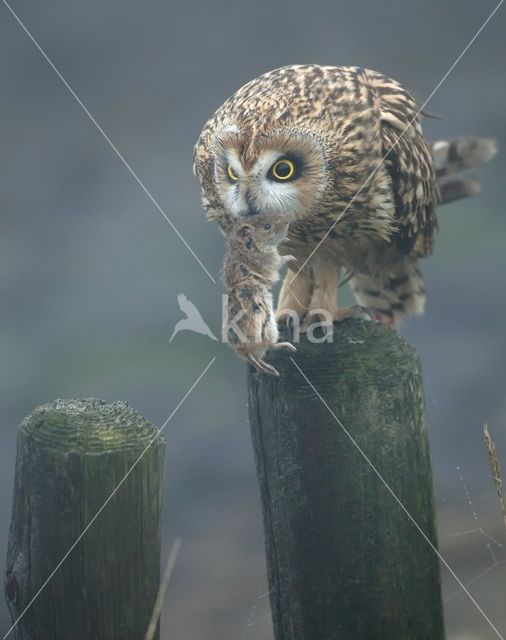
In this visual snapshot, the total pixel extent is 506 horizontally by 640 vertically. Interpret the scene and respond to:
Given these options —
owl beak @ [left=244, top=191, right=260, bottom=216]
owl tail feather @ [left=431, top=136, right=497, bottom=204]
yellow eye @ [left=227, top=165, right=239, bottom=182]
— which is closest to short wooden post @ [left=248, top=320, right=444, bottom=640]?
owl beak @ [left=244, top=191, right=260, bottom=216]

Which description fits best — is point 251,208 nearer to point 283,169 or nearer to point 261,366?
point 283,169

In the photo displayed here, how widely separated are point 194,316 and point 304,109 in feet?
3.00

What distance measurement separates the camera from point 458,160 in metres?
4.47

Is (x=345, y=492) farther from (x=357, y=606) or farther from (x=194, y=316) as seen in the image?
(x=194, y=316)

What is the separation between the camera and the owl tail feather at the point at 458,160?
4383 millimetres

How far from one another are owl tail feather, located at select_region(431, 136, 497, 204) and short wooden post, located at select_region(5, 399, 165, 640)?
2.33 metres

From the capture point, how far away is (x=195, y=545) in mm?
5836

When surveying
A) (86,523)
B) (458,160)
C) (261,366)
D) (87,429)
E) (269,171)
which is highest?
(458,160)

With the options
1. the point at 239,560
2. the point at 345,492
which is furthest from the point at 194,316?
the point at 239,560

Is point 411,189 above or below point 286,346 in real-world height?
above

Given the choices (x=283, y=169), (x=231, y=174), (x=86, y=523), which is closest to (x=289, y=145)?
(x=283, y=169)

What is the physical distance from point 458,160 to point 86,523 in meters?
2.60

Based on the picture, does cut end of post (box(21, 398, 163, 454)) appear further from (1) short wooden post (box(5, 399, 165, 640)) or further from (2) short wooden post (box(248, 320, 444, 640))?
(2) short wooden post (box(248, 320, 444, 640))

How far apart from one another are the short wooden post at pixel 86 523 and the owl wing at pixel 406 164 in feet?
5.30
